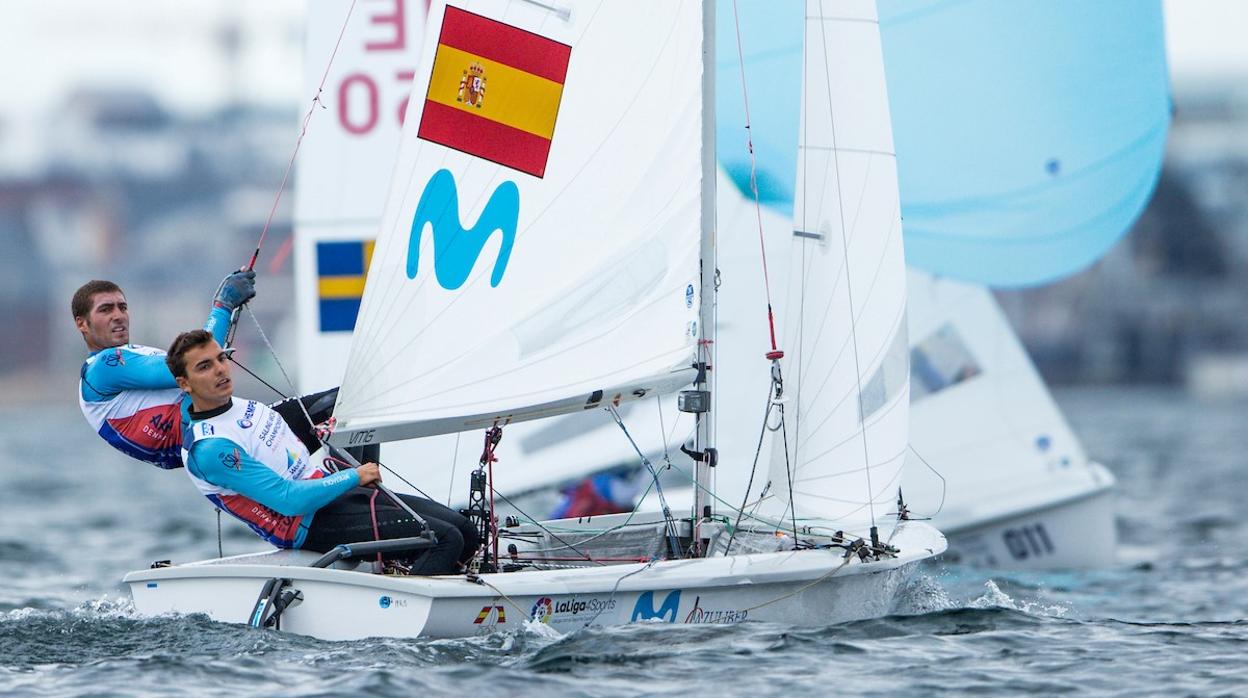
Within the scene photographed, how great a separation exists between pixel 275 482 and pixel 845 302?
6.29 feet

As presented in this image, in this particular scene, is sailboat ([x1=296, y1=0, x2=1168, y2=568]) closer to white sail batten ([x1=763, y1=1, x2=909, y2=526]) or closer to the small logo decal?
white sail batten ([x1=763, y1=1, x2=909, y2=526])

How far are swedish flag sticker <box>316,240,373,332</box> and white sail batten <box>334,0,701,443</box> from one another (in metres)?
2.62

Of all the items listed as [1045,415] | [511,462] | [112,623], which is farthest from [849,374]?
[1045,415]

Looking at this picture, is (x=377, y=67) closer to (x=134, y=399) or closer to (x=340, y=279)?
(x=340, y=279)

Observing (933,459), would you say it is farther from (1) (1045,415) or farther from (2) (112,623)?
(2) (112,623)

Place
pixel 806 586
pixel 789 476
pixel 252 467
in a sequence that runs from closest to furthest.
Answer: pixel 252 467 → pixel 806 586 → pixel 789 476

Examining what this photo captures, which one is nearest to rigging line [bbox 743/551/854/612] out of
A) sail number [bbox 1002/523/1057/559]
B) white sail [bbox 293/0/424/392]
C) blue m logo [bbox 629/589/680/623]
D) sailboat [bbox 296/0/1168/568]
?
blue m logo [bbox 629/589/680/623]

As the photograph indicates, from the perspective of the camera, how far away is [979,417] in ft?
30.1

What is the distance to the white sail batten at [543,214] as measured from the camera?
541 centimetres

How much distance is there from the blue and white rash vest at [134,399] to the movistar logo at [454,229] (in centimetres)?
69

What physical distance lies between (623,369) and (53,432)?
37400 millimetres

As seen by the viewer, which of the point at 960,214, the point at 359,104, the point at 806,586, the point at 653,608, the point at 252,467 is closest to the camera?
the point at 252,467

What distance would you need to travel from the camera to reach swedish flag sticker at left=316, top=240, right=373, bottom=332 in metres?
8.05

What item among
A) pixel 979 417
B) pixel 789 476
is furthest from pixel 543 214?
pixel 979 417
